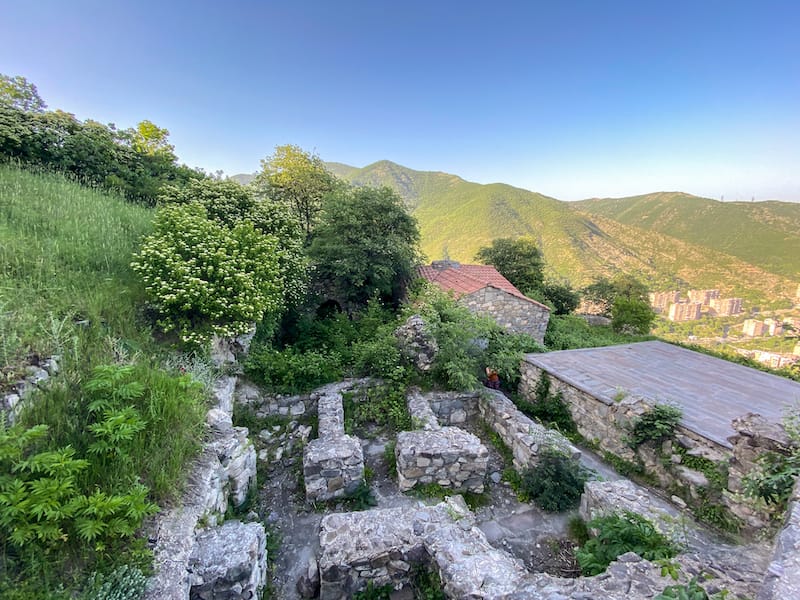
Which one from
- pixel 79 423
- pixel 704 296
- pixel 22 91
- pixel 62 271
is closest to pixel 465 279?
pixel 62 271

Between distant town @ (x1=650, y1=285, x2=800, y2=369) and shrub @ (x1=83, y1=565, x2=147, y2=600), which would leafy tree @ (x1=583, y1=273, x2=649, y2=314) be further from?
shrub @ (x1=83, y1=565, x2=147, y2=600)

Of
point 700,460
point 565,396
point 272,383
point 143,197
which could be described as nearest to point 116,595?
point 272,383

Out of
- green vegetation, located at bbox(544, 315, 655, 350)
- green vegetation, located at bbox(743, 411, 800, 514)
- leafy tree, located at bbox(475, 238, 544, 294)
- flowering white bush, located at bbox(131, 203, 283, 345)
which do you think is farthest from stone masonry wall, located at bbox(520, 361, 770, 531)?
leafy tree, located at bbox(475, 238, 544, 294)

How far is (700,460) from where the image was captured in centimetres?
454

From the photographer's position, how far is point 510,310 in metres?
13.2

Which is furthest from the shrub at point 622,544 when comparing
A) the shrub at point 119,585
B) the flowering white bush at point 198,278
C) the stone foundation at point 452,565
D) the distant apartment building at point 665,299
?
the distant apartment building at point 665,299

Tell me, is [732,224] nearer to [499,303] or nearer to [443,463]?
[499,303]

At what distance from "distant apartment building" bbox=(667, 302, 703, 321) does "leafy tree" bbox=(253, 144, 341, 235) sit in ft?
111

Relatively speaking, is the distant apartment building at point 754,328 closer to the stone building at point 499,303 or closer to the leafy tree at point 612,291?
the leafy tree at point 612,291

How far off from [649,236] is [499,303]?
49279 mm

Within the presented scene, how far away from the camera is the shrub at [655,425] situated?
193 inches

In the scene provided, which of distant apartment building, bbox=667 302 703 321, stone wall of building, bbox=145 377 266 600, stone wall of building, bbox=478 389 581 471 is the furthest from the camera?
distant apartment building, bbox=667 302 703 321

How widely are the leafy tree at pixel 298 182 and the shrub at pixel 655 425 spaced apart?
13293mm

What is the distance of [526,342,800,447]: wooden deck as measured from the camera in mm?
5336
